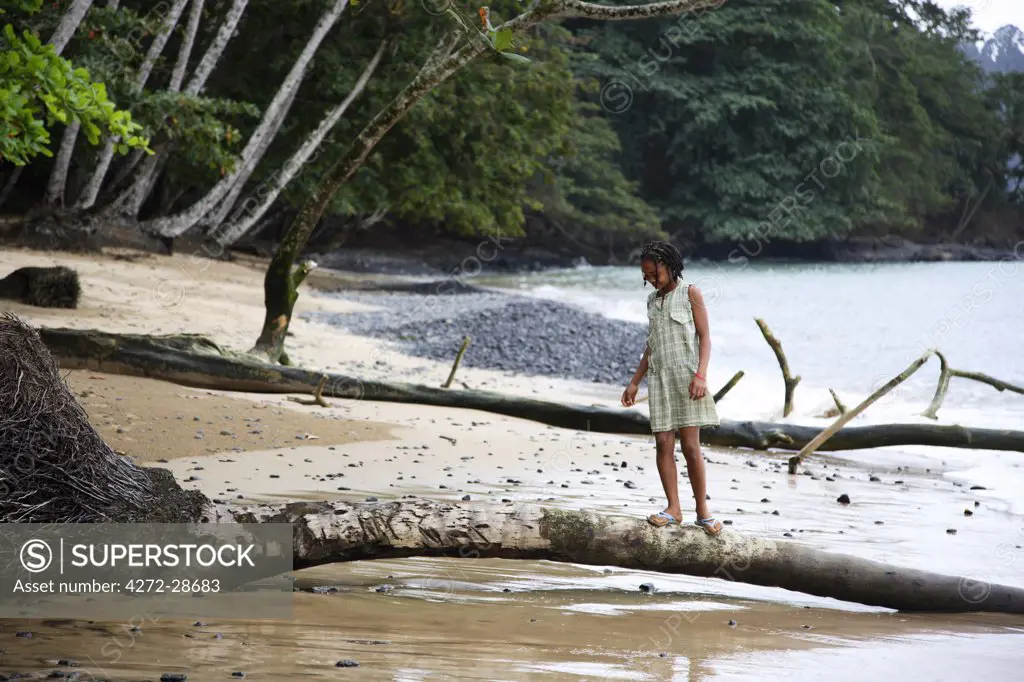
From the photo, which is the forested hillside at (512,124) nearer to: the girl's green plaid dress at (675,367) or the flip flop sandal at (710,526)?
the girl's green plaid dress at (675,367)

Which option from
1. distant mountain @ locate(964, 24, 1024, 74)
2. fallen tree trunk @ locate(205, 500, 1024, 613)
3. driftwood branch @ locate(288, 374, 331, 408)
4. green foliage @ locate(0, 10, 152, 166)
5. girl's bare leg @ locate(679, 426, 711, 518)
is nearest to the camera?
fallen tree trunk @ locate(205, 500, 1024, 613)

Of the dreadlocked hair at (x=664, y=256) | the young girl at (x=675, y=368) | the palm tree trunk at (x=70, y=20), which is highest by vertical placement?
the palm tree trunk at (x=70, y=20)

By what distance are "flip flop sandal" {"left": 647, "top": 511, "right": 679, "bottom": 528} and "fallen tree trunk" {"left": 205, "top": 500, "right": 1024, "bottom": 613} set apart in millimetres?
36

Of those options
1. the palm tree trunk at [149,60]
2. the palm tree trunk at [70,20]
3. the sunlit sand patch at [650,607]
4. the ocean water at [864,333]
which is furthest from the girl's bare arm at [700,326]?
the palm tree trunk at [149,60]

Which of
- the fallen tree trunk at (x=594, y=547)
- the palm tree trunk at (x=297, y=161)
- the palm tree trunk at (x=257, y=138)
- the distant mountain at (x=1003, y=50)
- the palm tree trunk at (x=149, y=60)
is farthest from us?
the distant mountain at (x=1003, y=50)

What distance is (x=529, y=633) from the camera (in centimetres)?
510

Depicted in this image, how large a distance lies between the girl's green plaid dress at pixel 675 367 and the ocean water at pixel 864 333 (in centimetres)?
452

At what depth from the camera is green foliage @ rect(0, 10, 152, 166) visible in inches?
323

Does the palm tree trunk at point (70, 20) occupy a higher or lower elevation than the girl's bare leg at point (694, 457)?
higher

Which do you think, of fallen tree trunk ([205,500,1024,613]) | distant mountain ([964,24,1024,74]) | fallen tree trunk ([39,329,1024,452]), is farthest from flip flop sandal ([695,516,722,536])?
distant mountain ([964,24,1024,74])

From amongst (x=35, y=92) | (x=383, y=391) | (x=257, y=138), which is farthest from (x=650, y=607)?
(x=257, y=138)

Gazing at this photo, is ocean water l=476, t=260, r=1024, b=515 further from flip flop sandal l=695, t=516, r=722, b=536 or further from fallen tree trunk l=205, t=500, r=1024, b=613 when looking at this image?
flip flop sandal l=695, t=516, r=722, b=536

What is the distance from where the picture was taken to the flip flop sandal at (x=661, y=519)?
566 cm

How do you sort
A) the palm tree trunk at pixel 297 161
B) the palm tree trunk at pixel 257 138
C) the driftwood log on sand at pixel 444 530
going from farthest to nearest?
the palm tree trunk at pixel 297 161
the palm tree trunk at pixel 257 138
the driftwood log on sand at pixel 444 530
